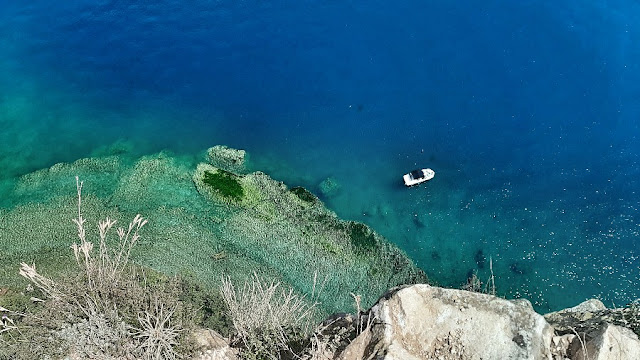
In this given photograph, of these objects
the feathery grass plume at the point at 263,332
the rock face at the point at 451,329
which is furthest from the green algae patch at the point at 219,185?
the rock face at the point at 451,329

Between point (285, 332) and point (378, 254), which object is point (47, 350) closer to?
point (285, 332)

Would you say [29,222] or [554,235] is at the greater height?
[29,222]

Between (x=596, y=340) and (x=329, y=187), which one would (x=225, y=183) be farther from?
(x=596, y=340)

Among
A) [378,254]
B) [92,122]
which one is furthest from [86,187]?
[378,254]

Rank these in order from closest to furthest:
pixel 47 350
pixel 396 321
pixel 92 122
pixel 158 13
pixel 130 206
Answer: pixel 396 321 < pixel 47 350 < pixel 130 206 < pixel 92 122 < pixel 158 13

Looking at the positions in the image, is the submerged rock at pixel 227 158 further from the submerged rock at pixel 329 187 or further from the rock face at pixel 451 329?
the rock face at pixel 451 329

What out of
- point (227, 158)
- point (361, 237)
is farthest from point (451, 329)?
point (227, 158)
